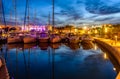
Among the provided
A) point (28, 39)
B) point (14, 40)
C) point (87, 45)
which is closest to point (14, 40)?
point (14, 40)

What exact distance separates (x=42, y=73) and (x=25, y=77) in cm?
204

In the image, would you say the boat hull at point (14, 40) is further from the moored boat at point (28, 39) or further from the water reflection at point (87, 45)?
the water reflection at point (87, 45)

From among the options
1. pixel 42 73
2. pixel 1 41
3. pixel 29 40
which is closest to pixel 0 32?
pixel 1 41

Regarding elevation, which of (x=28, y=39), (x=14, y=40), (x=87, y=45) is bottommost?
(x=87, y=45)

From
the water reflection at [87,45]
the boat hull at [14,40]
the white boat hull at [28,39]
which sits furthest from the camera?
the white boat hull at [28,39]

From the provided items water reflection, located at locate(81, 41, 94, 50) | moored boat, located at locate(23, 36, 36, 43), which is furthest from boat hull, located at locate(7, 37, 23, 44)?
water reflection, located at locate(81, 41, 94, 50)

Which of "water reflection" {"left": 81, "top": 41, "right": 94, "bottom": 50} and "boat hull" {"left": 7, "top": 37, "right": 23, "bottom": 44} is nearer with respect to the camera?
"water reflection" {"left": 81, "top": 41, "right": 94, "bottom": 50}

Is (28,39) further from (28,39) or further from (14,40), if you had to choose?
(14,40)

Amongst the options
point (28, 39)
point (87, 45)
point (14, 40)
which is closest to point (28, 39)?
point (28, 39)

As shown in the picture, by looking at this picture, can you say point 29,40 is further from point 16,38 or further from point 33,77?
point 33,77

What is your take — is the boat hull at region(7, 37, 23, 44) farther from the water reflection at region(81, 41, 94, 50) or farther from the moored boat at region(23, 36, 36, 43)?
the water reflection at region(81, 41, 94, 50)

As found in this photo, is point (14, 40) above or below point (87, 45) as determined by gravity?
above

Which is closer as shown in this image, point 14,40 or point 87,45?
point 14,40

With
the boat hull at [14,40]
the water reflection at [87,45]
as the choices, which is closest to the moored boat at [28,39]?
the boat hull at [14,40]
